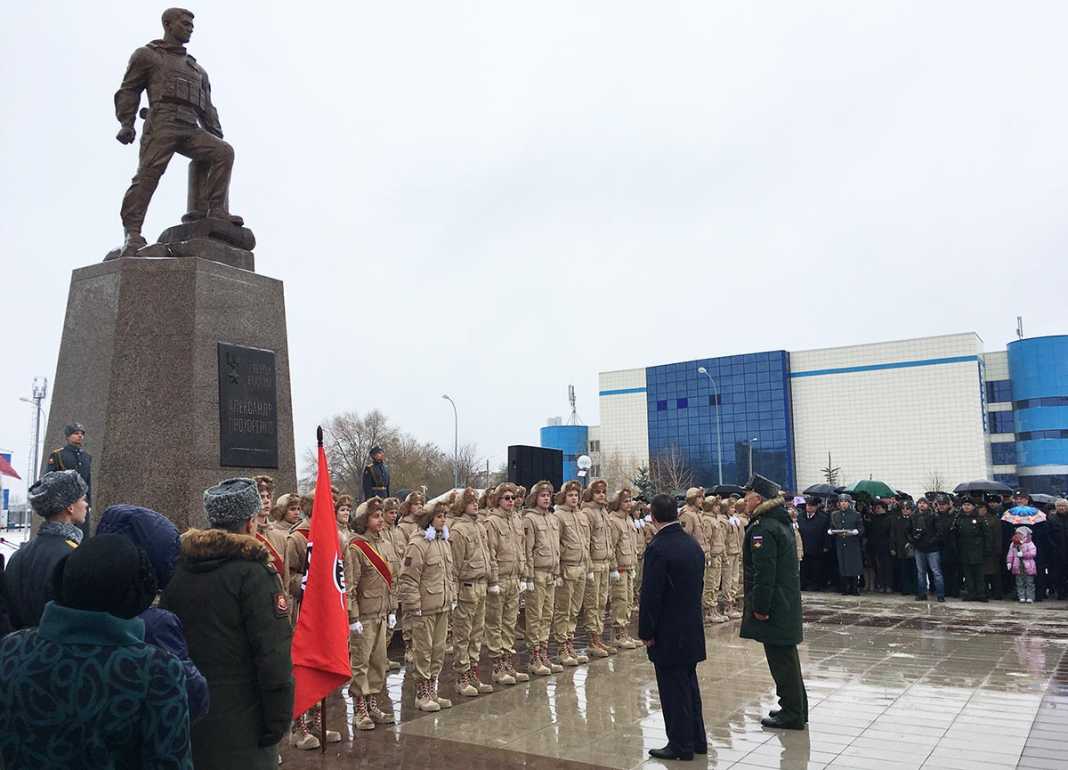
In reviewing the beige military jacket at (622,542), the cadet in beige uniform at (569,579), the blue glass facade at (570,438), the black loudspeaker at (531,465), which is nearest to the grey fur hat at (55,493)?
the cadet in beige uniform at (569,579)

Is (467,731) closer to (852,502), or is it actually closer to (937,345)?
(852,502)

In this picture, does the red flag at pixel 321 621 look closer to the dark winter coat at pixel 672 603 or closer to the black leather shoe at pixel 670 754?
the dark winter coat at pixel 672 603

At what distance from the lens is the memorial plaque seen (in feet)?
27.7

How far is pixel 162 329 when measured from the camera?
27.4 ft

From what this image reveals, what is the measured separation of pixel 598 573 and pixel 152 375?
19.2 feet

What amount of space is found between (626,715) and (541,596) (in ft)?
8.22

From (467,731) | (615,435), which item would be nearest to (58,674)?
(467,731)

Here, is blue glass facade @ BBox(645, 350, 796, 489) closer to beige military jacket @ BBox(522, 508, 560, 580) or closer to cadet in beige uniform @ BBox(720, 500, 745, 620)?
cadet in beige uniform @ BBox(720, 500, 745, 620)

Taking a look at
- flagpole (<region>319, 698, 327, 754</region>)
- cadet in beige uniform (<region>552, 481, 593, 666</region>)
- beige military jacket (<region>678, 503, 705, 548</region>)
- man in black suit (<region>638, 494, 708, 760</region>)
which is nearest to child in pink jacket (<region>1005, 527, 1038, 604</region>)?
beige military jacket (<region>678, 503, 705, 548</region>)

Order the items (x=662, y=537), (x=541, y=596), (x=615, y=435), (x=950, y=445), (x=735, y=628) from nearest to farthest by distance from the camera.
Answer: (x=662, y=537) → (x=541, y=596) → (x=735, y=628) → (x=950, y=445) → (x=615, y=435)

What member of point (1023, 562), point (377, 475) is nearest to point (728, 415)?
point (1023, 562)

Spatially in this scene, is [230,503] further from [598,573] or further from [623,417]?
[623,417]

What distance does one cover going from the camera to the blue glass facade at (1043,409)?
65062 mm

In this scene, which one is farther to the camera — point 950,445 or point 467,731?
point 950,445
